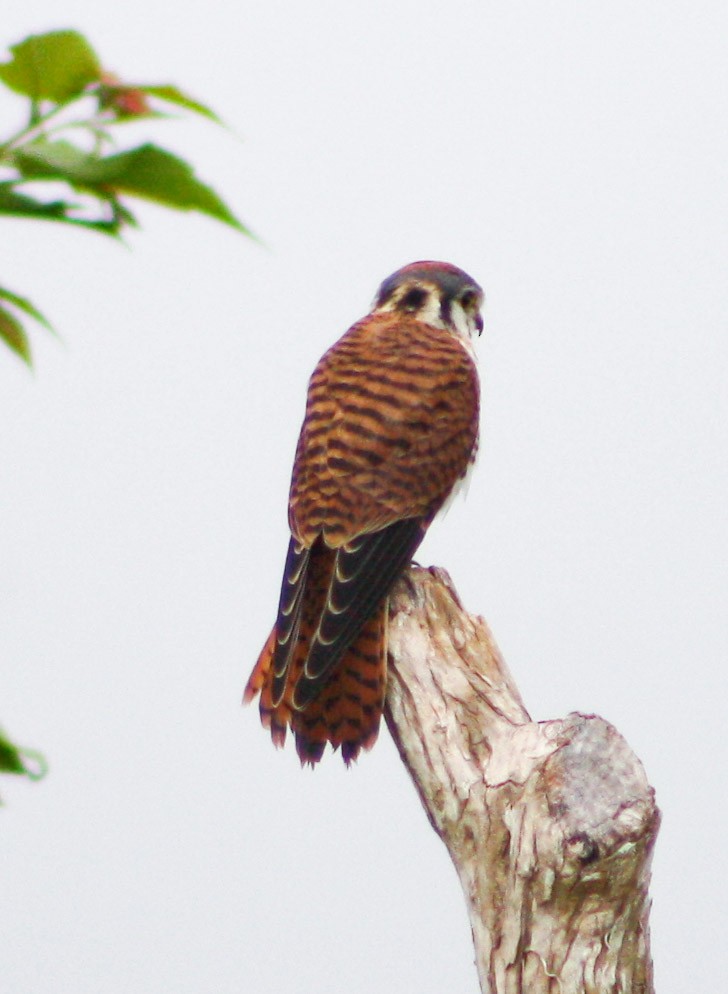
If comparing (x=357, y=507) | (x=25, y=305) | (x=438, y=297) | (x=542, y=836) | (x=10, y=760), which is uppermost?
(x=438, y=297)

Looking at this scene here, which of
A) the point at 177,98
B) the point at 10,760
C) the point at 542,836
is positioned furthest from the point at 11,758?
the point at 542,836

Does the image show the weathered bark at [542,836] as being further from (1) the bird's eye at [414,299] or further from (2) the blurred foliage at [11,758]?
(2) the blurred foliage at [11,758]

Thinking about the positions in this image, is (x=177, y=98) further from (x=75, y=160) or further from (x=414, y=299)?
(x=414, y=299)

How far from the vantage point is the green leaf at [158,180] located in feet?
1.39

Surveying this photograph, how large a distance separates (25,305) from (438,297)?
3123 millimetres

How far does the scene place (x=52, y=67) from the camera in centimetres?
45

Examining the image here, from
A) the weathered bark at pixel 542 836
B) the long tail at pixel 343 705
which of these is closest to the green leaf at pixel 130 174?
the weathered bark at pixel 542 836

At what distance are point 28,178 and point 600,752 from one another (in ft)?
5.80

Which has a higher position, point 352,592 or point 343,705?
point 352,592

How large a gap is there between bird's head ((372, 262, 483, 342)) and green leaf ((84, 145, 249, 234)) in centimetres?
305

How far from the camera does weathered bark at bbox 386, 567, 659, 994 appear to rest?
1.99m

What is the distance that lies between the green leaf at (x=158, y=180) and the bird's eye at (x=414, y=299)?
312 centimetres

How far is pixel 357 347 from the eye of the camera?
10.8ft

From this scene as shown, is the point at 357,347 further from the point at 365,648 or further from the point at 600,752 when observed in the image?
the point at 600,752
